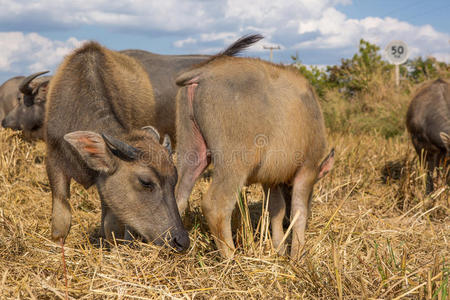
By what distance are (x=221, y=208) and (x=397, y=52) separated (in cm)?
1238

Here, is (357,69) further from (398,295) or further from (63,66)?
(398,295)

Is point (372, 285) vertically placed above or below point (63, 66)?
below

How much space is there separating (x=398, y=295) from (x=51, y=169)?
3.08 m

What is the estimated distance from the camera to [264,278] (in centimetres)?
302

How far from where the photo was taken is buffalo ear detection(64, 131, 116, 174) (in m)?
3.38

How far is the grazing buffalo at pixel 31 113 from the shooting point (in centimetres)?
837

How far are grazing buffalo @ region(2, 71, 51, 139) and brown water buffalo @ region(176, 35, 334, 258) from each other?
5.44m

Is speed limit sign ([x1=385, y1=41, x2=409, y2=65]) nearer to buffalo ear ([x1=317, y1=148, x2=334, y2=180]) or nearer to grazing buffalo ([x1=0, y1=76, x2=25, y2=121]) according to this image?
grazing buffalo ([x1=0, y1=76, x2=25, y2=121])

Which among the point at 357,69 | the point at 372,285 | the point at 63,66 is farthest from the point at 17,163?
the point at 357,69

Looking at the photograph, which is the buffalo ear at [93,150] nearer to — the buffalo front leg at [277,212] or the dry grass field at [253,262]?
the dry grass field at [253,262]

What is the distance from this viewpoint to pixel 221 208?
11.6ft

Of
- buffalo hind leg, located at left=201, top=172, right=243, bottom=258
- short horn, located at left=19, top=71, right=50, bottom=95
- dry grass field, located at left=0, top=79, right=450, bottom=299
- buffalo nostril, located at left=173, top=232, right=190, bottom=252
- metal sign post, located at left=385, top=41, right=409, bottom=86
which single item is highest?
metal sign post, located at left=385, top=41, right=409, bottom=86

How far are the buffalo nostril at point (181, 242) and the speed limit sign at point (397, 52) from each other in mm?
12456

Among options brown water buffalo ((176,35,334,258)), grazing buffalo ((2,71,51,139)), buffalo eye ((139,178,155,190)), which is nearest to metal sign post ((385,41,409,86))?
grazing buffalo ((2,71,51,139))
